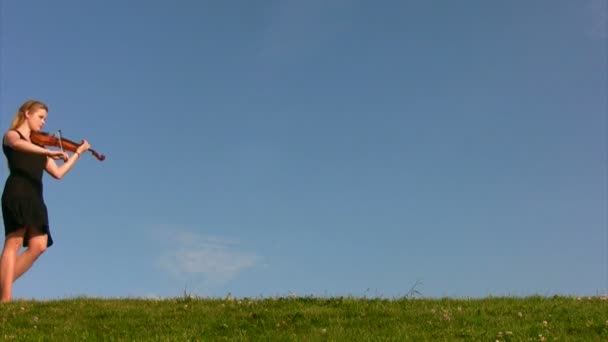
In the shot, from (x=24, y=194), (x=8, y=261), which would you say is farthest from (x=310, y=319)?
(x=24, y=194)

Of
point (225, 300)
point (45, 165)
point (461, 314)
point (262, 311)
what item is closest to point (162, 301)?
point (225, 300)

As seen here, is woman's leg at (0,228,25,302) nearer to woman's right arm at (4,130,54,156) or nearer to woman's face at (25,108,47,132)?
woman's right arm at (4,130,54,156)

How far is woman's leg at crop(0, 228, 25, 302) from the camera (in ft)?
52.9

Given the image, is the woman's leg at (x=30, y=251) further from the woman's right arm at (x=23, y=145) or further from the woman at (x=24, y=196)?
the woman's right arm at (x=23, y=145)

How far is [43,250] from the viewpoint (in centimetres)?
1666

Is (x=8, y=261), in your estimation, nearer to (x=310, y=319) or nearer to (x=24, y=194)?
(x=24, y=194)

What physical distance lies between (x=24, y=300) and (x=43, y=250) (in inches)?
47.2

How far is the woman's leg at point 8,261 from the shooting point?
16.1m

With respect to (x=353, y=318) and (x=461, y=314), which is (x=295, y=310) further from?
(x=461, y=314)

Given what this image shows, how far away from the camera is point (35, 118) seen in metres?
17.0

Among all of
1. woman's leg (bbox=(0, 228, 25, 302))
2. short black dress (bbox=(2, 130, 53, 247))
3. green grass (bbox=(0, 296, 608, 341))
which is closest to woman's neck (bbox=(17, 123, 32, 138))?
short black dress (bbox=(2, 130, 53, 247))

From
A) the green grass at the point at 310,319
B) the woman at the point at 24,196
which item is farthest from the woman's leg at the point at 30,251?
the green grass at the point at 310,319

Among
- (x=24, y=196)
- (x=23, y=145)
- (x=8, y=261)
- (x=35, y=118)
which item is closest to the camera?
(x=8, y=261)

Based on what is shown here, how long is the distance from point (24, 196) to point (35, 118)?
189 cm
